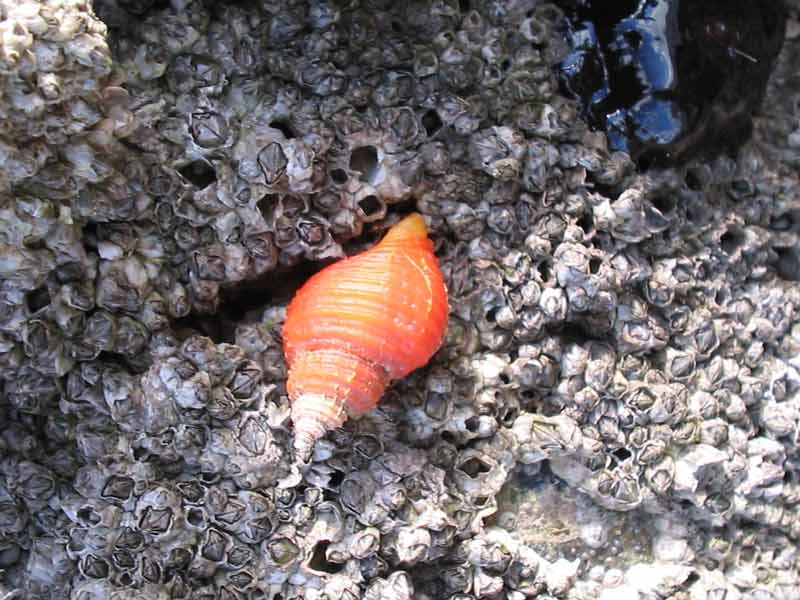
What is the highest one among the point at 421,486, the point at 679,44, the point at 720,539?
the point at 679,44

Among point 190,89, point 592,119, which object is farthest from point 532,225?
point 190,89

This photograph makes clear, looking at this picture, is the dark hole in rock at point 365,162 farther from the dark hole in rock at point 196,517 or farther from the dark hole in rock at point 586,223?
the dark hole in rock at point 196,517

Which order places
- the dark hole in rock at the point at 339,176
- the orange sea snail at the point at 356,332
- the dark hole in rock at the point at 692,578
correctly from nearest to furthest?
the orange sea snail at the point at 356,332
the dark hole in rock at the point at 339,176
the dark hole in rock at the point at 692,578

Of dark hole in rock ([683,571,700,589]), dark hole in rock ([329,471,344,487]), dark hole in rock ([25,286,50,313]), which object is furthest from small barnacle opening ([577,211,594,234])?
dark hole in rock ([25,286,50,313])

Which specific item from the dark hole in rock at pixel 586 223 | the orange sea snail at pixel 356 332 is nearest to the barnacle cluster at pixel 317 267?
the dark hole in rock at pixel 586 223

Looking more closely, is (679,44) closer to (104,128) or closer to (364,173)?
(364,173)

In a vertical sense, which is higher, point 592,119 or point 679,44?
point 679,44

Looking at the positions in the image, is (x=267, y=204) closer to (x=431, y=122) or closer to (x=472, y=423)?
(x=431, y=122)
